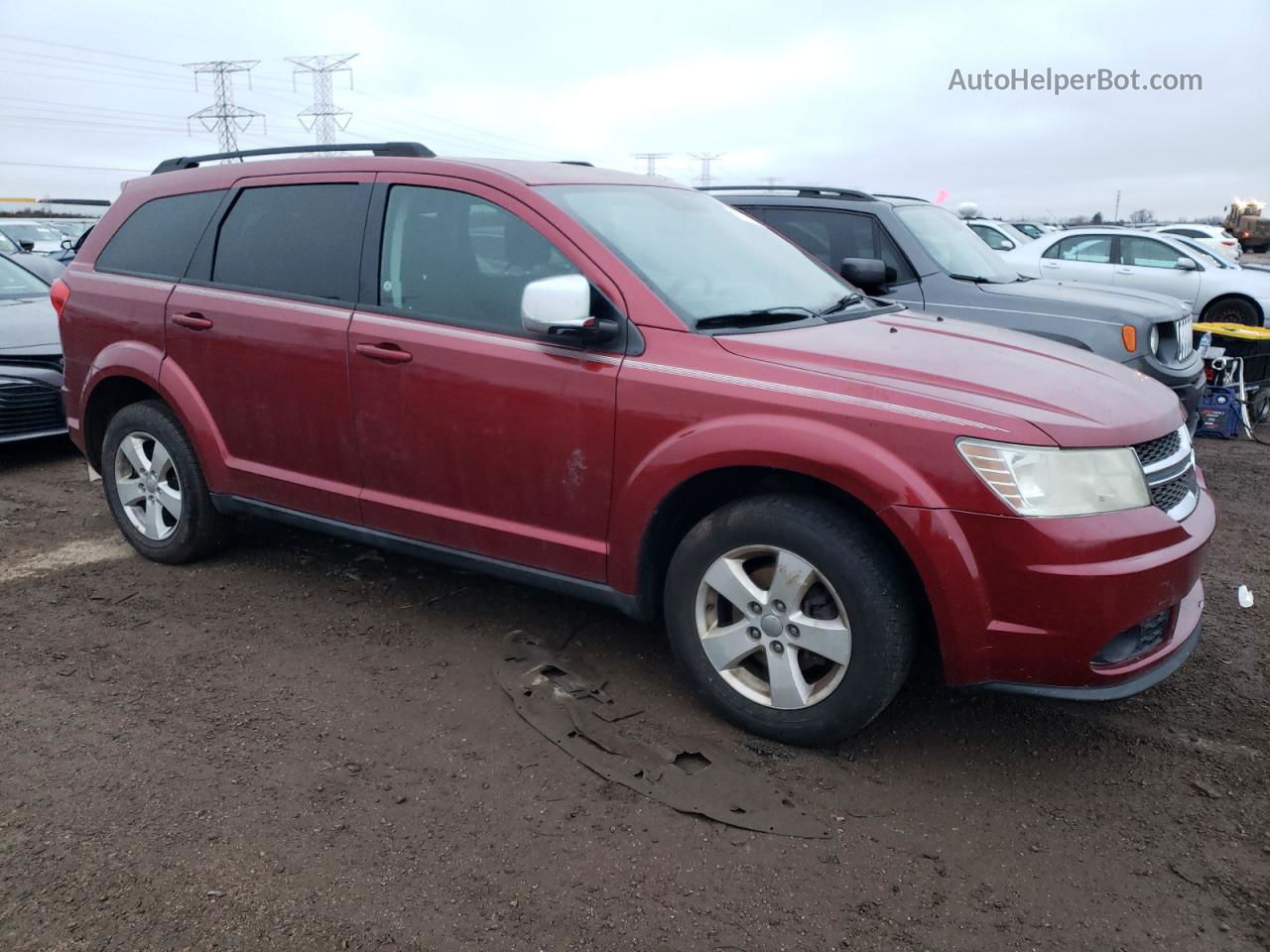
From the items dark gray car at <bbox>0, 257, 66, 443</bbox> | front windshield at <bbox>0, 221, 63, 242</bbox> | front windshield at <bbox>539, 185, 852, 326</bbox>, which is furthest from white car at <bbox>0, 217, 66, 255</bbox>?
front windshield at <bbox>539, 185, 852, 326</bbox>

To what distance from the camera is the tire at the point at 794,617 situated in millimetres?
2893

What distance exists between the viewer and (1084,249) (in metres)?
12.8

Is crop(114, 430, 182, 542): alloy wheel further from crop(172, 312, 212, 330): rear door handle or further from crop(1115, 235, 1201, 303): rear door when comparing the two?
crop(1115, 235, 1201, 303): rear door

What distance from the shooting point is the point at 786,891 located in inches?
99.6

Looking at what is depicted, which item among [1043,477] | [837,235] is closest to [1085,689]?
[1043,477]

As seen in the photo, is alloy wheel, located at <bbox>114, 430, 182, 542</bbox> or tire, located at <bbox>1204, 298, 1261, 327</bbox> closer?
alloy wheel, located at <bbox>114, 430, 182, 542</bbox>

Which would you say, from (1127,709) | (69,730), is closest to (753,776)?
(1127,709)

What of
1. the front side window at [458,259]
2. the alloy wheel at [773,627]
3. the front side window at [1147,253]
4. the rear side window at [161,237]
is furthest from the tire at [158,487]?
the front side window at [1147,253]

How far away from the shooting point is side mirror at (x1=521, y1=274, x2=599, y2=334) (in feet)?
10.2

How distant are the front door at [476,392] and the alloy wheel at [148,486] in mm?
1283

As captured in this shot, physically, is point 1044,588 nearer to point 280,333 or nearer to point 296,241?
point 280,333

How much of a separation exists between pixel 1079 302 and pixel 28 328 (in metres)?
6.97

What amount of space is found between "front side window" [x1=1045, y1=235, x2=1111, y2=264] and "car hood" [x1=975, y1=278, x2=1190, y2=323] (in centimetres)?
610

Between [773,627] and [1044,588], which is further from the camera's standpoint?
[773,627]
